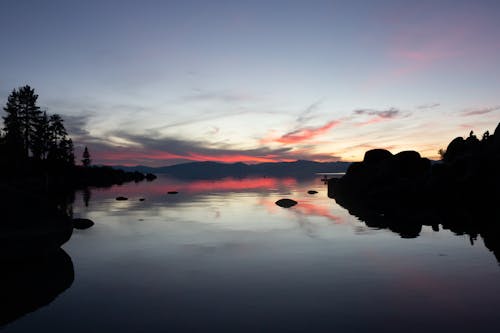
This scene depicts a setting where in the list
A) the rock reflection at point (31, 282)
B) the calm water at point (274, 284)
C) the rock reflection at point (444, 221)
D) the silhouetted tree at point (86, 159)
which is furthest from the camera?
the silhouetted tree at point (86, 159)

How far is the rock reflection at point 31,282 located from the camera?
10844mm

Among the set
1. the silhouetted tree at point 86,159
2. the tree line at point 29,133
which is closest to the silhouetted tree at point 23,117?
the tree line at point 29,133

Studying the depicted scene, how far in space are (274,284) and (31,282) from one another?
8.51 m

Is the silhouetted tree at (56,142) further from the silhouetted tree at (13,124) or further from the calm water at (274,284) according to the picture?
the calm water at (274,284)

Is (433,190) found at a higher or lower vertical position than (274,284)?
higher

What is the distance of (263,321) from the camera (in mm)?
9789

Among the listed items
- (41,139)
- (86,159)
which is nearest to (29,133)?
(41,139)

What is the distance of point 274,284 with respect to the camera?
1314 cm

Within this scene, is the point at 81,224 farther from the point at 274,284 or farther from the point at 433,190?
the point at 433,190

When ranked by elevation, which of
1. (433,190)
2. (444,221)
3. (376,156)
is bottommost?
(444,221)

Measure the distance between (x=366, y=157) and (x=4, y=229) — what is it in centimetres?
5562

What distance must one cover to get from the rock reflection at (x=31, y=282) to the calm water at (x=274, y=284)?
0.40 m

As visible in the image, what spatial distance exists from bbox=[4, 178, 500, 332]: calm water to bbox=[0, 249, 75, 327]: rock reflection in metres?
0.40

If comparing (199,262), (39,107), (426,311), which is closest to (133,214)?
(199,262)
